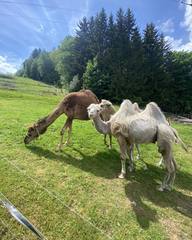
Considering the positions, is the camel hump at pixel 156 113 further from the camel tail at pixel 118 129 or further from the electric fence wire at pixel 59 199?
the electric fence wire at pixel 59 199

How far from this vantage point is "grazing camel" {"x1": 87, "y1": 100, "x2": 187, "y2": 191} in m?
5.56

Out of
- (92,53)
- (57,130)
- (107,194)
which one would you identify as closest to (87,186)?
(107,194)

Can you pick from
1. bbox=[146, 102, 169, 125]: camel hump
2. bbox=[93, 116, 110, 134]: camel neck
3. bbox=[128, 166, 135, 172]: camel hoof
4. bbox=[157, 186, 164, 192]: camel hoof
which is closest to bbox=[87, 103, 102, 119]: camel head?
bbox=[93, 116, 110, 134]: camel neck

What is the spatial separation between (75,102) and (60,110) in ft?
1.92

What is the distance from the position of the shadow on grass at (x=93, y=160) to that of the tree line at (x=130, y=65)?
23864mm

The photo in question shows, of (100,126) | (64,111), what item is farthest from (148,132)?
(64,111)

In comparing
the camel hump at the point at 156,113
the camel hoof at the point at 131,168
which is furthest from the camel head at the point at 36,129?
the camel hump at the point at 156,113

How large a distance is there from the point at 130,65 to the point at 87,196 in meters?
29.5

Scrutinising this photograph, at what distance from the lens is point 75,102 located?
770 centimetres

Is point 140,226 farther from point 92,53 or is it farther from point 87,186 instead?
Answer: point 92,53

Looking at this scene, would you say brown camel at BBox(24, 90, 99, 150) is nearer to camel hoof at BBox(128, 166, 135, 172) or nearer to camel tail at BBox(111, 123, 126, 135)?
camel tail at BBox(111, 123, 126, 135)

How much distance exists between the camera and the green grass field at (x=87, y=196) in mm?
4312

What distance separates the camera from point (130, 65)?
107 ft

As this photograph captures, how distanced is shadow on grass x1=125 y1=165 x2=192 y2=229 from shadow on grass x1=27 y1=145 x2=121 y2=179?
2.27ft
